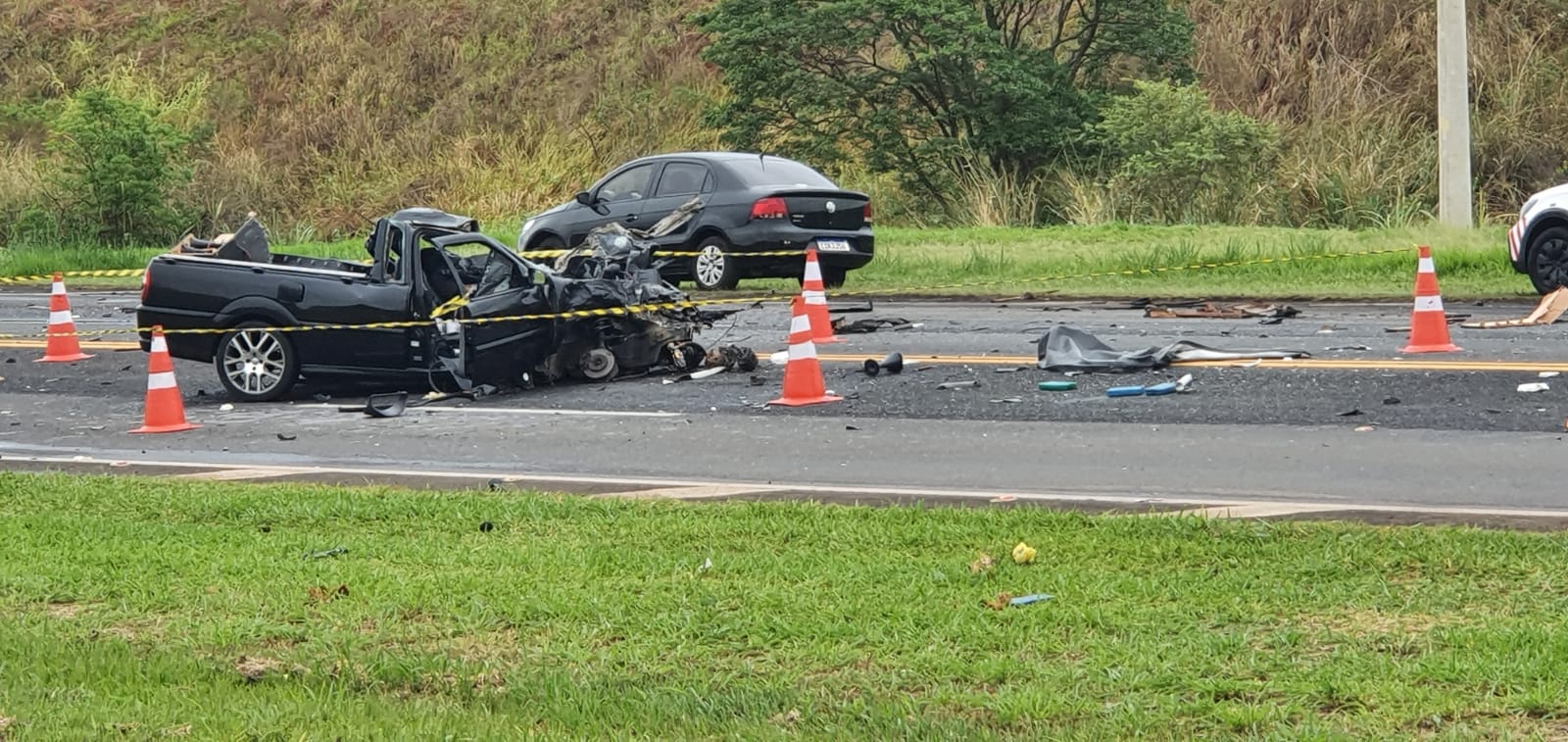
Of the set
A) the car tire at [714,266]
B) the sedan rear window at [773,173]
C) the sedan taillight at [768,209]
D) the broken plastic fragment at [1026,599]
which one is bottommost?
the broken plastic fragment at [1026,599]

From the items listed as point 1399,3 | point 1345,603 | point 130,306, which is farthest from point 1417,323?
point 1399,3

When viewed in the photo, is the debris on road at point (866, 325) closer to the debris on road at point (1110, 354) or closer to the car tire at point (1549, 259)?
the debris on road at point (1110, 354)

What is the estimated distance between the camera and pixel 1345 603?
20.9 feet

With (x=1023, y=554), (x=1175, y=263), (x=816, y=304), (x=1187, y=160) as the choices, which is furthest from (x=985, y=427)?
(x=1187, y=160)

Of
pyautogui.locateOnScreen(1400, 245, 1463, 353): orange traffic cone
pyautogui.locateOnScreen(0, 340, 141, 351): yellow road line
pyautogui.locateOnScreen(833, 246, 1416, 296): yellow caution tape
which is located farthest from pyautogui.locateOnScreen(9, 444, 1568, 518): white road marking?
pyautogui.locateOnScreen(833, 246, 1416, 296): yellow caution tape

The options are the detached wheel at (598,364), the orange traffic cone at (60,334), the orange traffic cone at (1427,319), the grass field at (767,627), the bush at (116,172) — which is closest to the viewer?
the grass field at (767,627)

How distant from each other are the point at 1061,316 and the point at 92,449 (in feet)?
27.8

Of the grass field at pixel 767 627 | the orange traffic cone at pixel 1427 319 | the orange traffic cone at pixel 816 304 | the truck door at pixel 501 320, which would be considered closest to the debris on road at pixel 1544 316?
the orange traffic cone at pixel 1427 319

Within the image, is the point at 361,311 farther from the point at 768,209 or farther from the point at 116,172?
the point at 116,172

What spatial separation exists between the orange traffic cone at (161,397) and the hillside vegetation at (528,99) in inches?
686

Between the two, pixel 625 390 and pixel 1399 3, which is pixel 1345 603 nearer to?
pixel 625 390

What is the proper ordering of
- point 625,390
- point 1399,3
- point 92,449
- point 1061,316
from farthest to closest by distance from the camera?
point 1399,3
point 1061,316
point 625,390
point 92,449

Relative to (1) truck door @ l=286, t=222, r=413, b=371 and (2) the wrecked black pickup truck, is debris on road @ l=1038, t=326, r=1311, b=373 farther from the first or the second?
(1) truck door @ l=286, t=222, r=413, b=371

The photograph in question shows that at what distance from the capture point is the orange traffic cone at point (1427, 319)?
44.4 feet
